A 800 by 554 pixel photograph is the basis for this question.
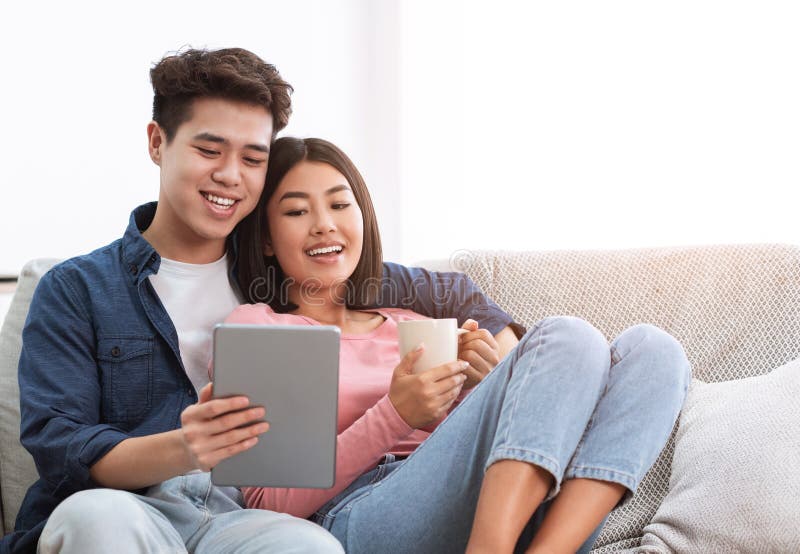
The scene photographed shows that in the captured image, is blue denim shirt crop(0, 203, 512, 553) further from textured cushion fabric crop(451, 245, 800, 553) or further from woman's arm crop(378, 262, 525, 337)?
textured cushion fabric crop(451, 245, 800, 553)

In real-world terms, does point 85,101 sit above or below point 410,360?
above

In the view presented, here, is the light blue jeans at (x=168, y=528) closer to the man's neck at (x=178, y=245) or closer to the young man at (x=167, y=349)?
the young man at (x=167, y=349)

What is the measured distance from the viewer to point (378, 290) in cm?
175

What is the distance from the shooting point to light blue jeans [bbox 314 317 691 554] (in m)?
1.16

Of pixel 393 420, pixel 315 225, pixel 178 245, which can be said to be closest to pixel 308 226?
pixel 315 225

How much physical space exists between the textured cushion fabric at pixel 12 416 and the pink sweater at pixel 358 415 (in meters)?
0.47

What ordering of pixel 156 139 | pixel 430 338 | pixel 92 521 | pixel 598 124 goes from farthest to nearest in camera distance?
1. pixel 598 124
2. pixel 156 139
3. pixel 430 338
4. pixel 92 521

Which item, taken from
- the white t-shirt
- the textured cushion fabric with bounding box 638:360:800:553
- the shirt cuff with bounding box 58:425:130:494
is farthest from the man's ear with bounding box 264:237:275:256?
the textured cushion fabric with bounding box 638:360:800:553

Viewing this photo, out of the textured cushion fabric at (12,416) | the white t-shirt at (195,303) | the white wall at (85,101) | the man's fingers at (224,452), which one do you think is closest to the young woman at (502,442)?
the white t-shirt at (195,303)

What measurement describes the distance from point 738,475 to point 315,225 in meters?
0.88

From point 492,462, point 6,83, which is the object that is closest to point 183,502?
point 492,462

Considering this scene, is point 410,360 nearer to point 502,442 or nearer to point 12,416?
point 502,442

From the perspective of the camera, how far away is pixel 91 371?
1.42 metres

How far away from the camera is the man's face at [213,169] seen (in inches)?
62.1
